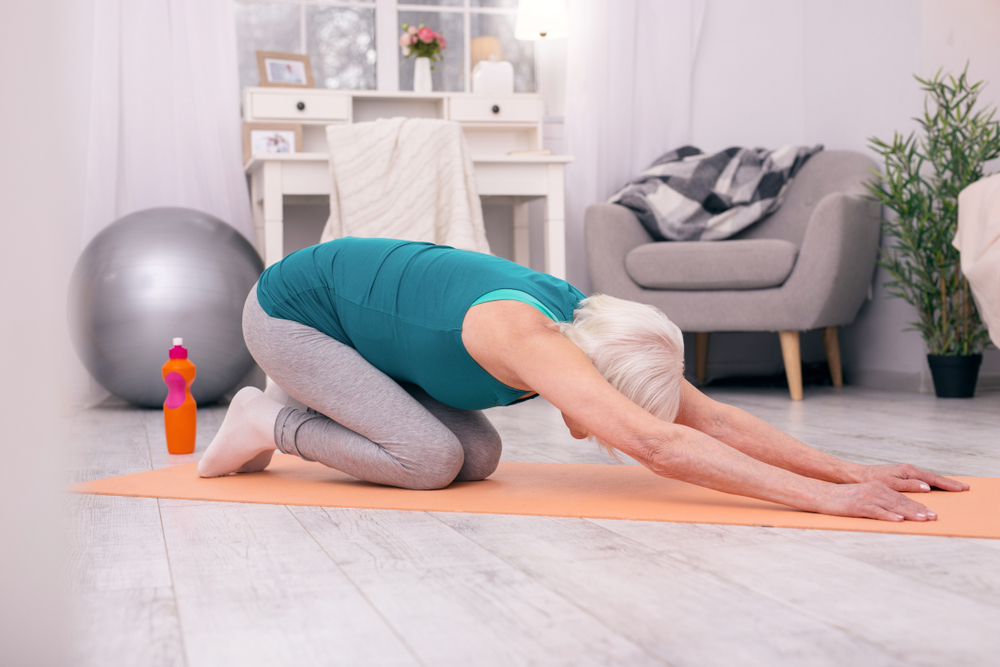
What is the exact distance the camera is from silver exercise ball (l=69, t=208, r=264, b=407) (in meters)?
2.90

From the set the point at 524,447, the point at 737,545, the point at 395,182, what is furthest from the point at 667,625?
the point at 395,182

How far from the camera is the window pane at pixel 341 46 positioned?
12.6 ft

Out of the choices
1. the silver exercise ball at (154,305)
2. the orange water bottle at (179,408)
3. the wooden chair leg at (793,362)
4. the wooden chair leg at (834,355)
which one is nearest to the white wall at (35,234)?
the orange water bottle at (179,408)

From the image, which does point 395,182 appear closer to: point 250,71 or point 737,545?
point 250,71

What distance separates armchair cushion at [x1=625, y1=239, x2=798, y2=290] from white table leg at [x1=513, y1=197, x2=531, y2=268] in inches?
23.7

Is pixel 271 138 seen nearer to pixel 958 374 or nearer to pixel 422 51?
pixel 422 51

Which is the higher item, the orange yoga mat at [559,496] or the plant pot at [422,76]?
the plant pot at [422,76]

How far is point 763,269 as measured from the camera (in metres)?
3.20

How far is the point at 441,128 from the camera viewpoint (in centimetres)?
310

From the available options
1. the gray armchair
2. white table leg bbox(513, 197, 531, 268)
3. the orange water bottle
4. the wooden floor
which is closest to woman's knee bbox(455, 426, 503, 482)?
the wooden floor

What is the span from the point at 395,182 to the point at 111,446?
4.30ft

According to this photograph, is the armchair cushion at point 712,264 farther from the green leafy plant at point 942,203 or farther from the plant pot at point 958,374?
the plant pot at point 958,374

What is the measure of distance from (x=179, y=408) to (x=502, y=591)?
54.4 inches

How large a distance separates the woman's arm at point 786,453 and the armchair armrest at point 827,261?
1.75 m
